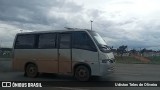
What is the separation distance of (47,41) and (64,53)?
4.27 ft

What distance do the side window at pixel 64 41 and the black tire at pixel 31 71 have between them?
83.1 inches

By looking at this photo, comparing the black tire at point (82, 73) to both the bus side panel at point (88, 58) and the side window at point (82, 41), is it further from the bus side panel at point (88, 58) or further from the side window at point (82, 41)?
the side window at point (82, 41)

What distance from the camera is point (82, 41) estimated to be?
1395 cm

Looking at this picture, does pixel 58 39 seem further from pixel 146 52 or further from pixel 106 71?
pixel 146 52

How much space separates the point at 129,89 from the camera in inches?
457

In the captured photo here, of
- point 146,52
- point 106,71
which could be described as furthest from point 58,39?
point 146,52

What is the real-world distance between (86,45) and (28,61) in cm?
366

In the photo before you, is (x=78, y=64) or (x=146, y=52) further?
(x=146, y=52)

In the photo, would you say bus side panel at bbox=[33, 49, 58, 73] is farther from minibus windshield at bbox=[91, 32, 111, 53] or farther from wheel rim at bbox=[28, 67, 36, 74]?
minibus windshield at bbox=[91, 32, 111, 53]

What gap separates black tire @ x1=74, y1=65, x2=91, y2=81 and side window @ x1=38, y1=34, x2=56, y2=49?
182 centimetres

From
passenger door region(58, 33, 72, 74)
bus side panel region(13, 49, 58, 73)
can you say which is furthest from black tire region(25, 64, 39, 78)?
passenger door region(58, 33, 72, 74)

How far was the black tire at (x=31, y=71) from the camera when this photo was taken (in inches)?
612

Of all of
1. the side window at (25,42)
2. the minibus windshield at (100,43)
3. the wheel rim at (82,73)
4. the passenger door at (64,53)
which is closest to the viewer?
the minibus windshield at (100,43)

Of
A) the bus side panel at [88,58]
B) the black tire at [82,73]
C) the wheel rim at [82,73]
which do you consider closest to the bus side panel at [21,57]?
the bus side panel at [88,58]
